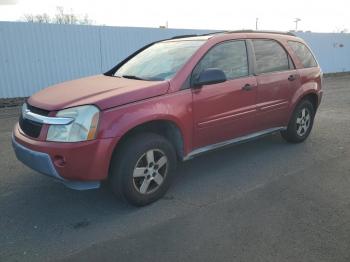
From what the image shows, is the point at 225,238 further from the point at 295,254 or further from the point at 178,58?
the point at 178,58

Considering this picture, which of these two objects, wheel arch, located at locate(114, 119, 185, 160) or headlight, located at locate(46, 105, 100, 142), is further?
wheel arch, located at locate(114, 119, 185, 160)

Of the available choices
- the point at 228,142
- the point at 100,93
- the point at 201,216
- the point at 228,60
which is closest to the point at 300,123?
the point at 228,142

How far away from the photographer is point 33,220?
3.59m

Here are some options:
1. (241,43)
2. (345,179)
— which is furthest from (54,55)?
(345,179)

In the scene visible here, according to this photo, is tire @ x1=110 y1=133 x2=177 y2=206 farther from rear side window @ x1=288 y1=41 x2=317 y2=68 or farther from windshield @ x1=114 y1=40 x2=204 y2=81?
rear side window @ x1=288 y1=41 x2=317 y2=68

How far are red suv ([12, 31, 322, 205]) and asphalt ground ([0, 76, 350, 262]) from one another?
1.26ft

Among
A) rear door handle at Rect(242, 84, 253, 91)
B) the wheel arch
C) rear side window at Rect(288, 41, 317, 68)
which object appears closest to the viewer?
the wheel arch

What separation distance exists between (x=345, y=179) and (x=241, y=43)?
7.27 feet

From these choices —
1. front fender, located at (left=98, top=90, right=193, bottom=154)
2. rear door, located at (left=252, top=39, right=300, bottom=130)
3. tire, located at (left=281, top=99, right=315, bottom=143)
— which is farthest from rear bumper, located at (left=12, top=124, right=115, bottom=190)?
tire, located at (left=281, top=99, right=315, bottom=143)

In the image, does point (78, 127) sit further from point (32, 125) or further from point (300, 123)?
point (300, 123)

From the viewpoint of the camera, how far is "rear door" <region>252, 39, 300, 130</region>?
16.4 feet

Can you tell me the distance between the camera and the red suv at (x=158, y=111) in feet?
11.3

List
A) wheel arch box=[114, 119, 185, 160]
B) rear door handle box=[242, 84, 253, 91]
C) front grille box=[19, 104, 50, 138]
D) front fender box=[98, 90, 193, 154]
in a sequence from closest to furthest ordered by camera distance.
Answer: front fender box=[98, 90, 193, 154]
front grille box=[19, 104, 50, 138]
wheel arch box=[114, 119, 185, 160]
rear door handle box=[242, 84, 253, 91]

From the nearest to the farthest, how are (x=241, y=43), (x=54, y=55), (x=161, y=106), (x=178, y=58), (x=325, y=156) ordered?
(x=161, y=106)
(x=178, y=58)
(x=241, y=43)
(x=325, y=156)
(x=54, y=55)
